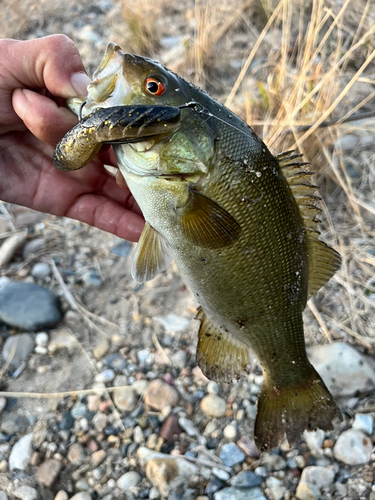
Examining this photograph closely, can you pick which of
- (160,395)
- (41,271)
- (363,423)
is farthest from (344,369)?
(41,271)

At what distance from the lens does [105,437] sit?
7.20 feet

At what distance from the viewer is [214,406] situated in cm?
229

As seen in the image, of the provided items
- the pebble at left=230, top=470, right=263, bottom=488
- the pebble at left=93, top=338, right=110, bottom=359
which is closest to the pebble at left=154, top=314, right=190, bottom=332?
the pebble at left=93, top=338, right=110, bottom=359

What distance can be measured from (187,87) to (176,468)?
70.4 inches

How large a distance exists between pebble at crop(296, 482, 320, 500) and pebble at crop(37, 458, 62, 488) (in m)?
1.18

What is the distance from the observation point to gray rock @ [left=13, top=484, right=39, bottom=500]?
1.93m

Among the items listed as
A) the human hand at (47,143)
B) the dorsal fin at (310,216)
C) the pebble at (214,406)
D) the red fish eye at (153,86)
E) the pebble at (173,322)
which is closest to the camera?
the red fish eye at (153,86)

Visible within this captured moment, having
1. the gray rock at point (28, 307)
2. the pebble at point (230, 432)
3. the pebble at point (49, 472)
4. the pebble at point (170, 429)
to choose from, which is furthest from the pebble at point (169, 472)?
the gray rock at point (28, 307)

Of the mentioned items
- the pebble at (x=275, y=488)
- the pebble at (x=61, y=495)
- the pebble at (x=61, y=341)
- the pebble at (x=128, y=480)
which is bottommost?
the pebble at (x=61, y=341)

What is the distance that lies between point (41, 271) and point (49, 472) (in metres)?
1.43

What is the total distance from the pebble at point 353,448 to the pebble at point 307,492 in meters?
0.21

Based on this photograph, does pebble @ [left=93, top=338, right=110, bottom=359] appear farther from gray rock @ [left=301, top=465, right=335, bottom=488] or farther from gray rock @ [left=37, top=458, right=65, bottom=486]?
gray rock @ [left=301, top=465, right=335, bottom=488]

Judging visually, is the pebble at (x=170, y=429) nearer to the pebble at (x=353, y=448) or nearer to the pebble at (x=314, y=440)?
the pebble at (x=314, y=440)

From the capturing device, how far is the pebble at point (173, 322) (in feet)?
8.82
